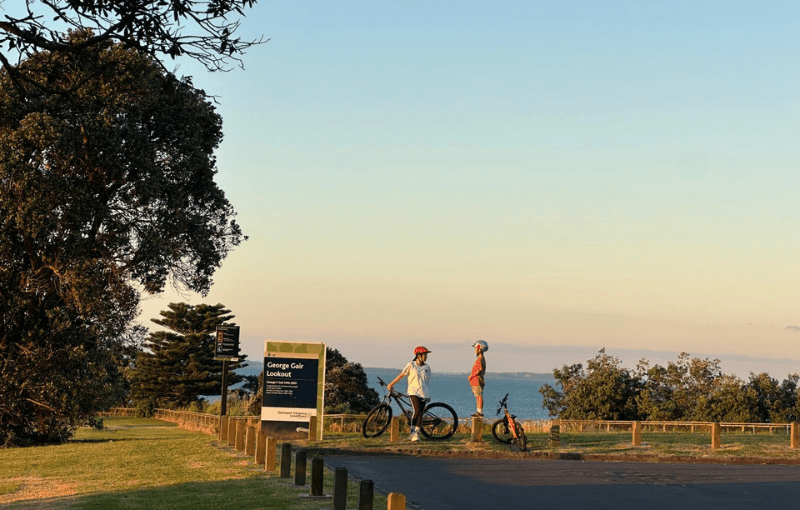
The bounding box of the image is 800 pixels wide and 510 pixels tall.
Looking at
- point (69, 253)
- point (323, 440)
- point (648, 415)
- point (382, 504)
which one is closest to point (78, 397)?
point (69, 253)

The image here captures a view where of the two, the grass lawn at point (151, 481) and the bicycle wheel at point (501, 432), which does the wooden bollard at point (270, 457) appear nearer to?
the grass lawn at point (151, 481)

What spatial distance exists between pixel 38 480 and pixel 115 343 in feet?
30.8

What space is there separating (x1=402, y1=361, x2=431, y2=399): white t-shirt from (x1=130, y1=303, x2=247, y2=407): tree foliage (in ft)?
138

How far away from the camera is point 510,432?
19.9 meters

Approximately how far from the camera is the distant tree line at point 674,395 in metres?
46.8

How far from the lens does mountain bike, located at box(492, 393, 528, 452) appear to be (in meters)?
19.2

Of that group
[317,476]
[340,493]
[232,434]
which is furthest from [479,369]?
[340,493]

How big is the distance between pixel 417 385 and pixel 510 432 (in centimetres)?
230

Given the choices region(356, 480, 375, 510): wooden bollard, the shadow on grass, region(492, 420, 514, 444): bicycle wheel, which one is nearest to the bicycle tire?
region(492, 420, 514, 444): bicycle wheel

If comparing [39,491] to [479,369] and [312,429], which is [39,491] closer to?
[312,429]

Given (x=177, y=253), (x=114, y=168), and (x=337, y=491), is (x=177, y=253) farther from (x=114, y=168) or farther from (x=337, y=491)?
(x=337, y=491)

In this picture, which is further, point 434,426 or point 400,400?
point 400,400

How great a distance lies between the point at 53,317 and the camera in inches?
990

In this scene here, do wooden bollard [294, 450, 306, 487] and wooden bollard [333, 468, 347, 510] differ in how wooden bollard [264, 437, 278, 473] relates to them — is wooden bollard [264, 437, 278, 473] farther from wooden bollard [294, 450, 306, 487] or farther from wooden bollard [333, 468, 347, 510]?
wooden bollard [333, 468, 347, 510]
